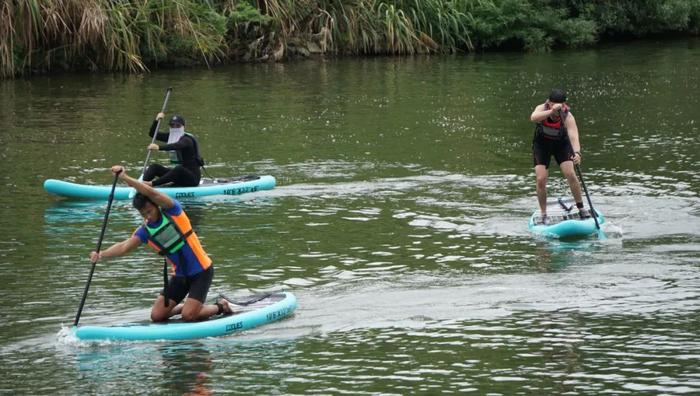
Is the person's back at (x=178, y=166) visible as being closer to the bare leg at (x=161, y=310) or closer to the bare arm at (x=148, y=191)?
the bare leg at (x=161, y=310)

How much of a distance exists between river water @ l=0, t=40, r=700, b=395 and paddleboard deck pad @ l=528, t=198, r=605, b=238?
0.25 m

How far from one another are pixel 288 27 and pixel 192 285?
27.8 meters

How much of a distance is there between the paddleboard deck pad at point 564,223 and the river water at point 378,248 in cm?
25

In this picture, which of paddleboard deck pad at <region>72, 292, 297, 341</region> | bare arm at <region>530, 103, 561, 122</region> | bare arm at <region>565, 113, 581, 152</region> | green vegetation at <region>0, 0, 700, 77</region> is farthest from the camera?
green vegetation at <region>0, 0, 700, 77</region>

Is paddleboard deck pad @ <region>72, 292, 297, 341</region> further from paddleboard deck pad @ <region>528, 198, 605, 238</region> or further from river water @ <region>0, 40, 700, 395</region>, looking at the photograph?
paddleboard deck pad @ <region>528, 198, 605, 238</region>

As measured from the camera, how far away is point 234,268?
47.9ft

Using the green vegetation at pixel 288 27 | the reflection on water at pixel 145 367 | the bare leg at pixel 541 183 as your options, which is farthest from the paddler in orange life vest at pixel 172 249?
the green vegetation at pixel 288 27

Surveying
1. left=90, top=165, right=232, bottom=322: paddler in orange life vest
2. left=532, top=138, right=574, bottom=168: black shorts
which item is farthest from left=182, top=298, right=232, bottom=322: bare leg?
left=532, top=138, right=574, bottom=168: black shorts

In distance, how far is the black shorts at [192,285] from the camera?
11.7m

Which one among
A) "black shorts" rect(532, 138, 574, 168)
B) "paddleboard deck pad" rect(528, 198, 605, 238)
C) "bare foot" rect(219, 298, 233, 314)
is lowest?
"paddleboard deck pad" rect(528, 198, 605, 238)

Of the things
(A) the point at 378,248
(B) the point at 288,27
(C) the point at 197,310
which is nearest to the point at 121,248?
(C) the point at 197,310

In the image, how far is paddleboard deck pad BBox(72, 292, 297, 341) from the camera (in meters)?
11.5

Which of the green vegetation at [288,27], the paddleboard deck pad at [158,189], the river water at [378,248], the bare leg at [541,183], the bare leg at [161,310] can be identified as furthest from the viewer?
the green vegetation at [288,27]

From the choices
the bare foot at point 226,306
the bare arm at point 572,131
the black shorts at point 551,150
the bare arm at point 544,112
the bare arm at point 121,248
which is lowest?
the bare foot at point 226,306
